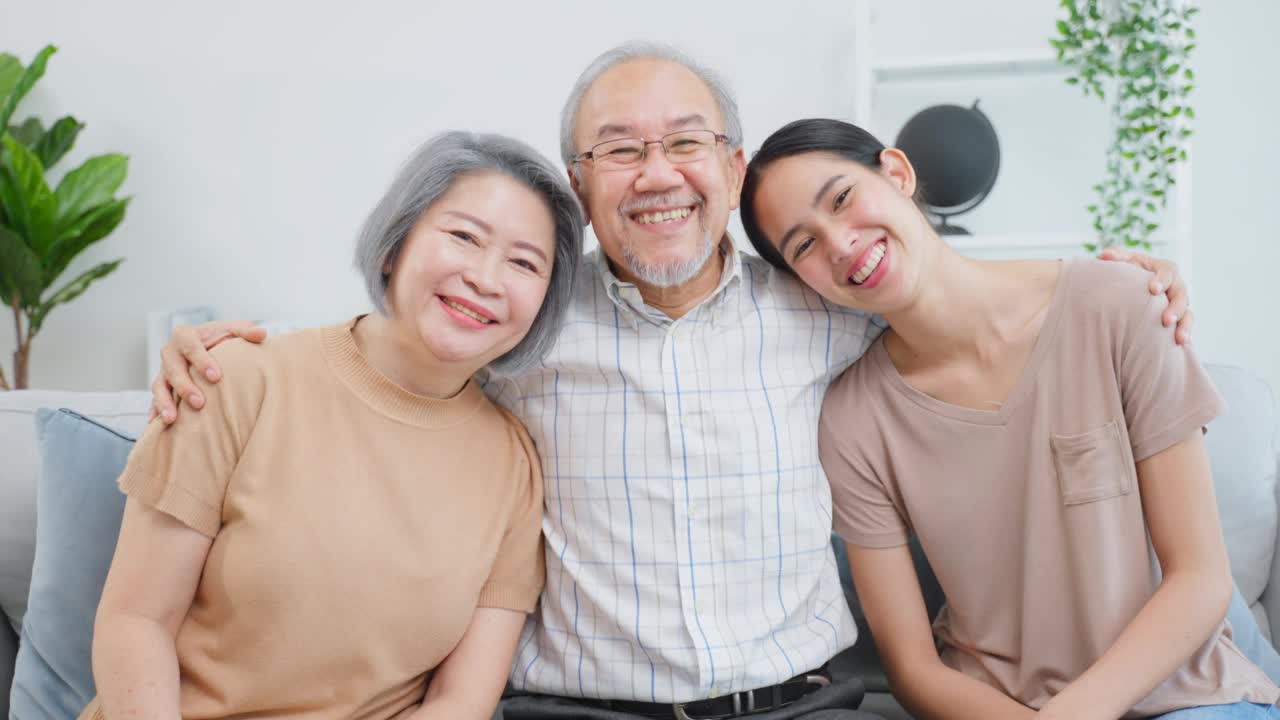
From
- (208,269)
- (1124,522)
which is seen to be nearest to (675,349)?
(1124,522)

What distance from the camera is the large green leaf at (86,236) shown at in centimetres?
306

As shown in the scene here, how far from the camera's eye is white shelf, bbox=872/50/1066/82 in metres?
2.67

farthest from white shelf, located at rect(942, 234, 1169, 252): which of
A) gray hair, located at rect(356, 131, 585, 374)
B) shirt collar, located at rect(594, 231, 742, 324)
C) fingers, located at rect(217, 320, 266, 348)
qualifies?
fingers, located at rect(217, 320, 266, 348)

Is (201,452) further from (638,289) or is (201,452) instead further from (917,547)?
(917,547)

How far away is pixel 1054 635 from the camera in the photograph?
137 centimetres

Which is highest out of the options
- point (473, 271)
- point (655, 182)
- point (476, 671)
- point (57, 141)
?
point (57, 141)

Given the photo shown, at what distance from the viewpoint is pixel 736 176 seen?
5.05 feet

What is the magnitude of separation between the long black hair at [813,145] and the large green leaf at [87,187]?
2.40 m

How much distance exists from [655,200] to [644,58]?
230 mm

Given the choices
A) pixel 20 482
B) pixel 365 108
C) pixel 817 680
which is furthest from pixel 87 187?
pixel 817 680

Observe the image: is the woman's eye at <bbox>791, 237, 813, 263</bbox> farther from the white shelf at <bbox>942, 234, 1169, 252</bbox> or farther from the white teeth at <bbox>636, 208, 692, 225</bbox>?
the white shelf at <bbox>942, 234, 1169, 252</bbox>

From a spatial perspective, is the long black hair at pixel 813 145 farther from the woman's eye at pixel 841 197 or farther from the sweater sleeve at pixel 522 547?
the sweater sleeve at pixel 522 547

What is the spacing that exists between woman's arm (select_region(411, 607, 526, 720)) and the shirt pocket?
81 cm

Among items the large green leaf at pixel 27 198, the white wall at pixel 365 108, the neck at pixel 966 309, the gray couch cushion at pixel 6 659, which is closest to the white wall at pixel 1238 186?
the white wall at pixel 365 108
